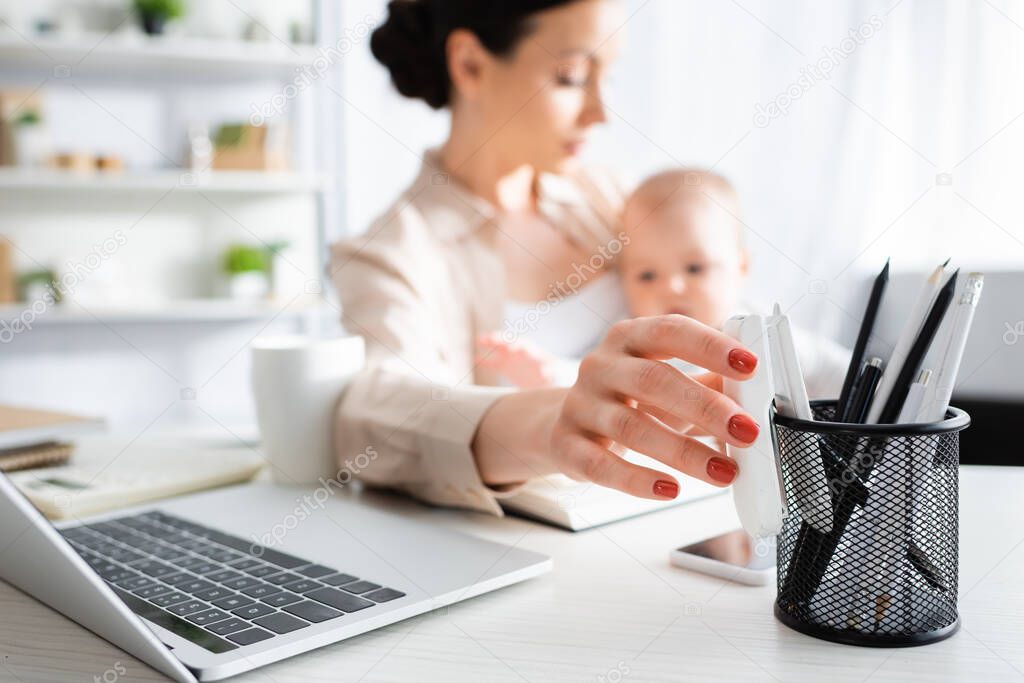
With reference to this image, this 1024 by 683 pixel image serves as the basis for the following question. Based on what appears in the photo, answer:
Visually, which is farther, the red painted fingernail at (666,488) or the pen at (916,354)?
the red painted fingernail at (666,488)

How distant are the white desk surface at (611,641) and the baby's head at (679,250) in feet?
2.63

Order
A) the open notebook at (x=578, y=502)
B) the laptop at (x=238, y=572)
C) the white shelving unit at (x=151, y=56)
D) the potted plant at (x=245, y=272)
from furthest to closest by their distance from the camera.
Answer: the potted plant at (x=245, y=272), the white shelving unit at (x=151, y=56), the open notebook at (x=578, y=502), the laptop at (x=238, y=572)

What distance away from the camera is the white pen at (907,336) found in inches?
17.4

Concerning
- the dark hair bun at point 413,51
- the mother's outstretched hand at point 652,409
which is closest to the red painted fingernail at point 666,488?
the mother's outstretched hand at point 652,409

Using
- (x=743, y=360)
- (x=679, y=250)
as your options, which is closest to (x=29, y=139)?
(x=679, y=250)

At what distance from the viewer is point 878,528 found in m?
0.44

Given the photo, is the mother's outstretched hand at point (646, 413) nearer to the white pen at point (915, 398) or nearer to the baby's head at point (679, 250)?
the white pen at point (915, 398)

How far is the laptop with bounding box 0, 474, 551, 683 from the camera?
0.43 metres

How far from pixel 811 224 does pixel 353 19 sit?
1578 millimetres

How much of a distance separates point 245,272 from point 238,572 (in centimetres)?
230

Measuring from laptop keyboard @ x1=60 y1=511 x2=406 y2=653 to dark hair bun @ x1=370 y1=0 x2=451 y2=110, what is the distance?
96 centimetres

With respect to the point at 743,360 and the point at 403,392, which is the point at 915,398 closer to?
the point at 743,360

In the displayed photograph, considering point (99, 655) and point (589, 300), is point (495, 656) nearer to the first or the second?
point (99, 655)

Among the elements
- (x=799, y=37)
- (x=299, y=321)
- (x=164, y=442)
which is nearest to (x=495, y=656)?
(x=164, y=442)
